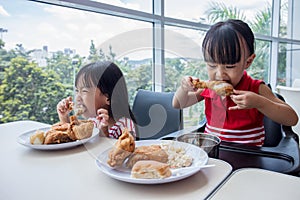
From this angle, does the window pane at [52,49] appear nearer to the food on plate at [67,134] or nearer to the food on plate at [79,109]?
the food on plate at [79,109]

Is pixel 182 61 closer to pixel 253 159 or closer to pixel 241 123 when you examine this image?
pixel 241 123

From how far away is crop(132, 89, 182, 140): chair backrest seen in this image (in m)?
1.17

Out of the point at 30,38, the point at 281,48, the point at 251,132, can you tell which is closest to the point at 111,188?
the point at 251,132

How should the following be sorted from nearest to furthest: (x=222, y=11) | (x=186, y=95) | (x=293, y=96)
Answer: (x=186, y=95), (x=293, y=96), (x=222, y=11)

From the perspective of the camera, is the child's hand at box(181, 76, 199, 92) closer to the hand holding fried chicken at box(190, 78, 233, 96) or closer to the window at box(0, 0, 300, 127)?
the hand holding fried chicken at box(190, 78, 233, 96)

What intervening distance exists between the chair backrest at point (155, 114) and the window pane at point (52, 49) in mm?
84

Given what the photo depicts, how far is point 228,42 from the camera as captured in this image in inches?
41.6

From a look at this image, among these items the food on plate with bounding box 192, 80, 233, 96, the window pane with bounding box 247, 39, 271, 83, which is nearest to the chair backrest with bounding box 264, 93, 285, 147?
the food on plate with bounding box 192, 80, 233, 96

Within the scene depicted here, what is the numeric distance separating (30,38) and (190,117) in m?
0.90

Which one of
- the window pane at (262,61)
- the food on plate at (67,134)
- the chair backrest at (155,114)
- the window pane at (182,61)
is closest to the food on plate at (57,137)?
the food on plate at (67,134)

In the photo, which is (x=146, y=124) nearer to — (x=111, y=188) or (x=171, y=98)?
(x=171, y=98)

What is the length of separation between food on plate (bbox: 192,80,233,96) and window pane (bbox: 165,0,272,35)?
977 millimetres

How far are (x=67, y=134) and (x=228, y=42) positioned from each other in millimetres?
746

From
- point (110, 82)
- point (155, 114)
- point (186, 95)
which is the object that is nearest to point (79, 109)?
point (110, 82)
